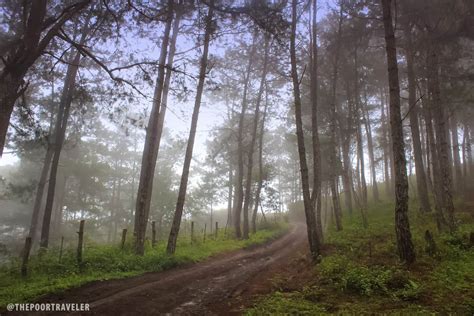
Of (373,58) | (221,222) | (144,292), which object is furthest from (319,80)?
(221,222)

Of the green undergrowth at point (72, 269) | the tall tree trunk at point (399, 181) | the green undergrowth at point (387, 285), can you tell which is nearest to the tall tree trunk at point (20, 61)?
the green undergrowth at point (72, 269)

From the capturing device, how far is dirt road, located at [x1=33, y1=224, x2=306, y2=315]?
251 inches

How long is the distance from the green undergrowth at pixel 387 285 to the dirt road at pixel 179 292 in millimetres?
923

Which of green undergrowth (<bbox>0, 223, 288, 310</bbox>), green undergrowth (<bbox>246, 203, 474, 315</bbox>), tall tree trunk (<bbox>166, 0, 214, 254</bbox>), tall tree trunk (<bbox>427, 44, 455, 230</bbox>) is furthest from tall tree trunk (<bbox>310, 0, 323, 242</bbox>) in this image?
green undergrowth (<bbox>0, 223, 288, 310</bbox>)

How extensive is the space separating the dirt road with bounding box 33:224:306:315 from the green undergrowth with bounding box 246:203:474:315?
0.92 meters

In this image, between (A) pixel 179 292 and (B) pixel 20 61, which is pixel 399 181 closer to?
(A) pixel 179 292

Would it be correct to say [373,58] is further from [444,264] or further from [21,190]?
[21,190]

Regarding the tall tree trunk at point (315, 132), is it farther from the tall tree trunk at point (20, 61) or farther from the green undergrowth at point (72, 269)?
the tall tree trunk at point (20, 61)

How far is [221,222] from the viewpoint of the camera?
50.5 metres

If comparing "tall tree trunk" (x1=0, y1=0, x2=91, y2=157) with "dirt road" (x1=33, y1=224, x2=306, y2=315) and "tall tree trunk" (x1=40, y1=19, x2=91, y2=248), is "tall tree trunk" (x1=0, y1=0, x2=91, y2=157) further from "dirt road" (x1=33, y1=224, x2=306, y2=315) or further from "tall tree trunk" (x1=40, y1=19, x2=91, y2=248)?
"tall tree trunk" (x1=40, y1=19, x2=91, y2=248)

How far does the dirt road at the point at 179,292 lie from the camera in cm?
638

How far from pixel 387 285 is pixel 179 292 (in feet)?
15.8

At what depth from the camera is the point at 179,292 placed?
7.60 meters

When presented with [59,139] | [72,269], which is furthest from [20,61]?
[59,139]
